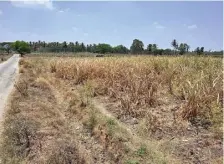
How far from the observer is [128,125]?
23.2 ft

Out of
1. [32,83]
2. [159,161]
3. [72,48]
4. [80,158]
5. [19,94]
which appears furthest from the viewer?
[72,48]

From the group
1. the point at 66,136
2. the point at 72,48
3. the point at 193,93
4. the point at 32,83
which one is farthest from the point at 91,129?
the point at 72,48

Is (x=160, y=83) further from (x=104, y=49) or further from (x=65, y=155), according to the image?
(x=104, y=49)

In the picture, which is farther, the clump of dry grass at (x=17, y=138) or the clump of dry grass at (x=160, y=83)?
the clump of dry grass at (x=160, y=83)

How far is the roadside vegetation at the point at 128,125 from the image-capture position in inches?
218

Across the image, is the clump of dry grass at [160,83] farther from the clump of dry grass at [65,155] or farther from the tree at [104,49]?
the tree at [104,49]

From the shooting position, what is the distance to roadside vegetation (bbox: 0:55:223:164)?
5.53 metres

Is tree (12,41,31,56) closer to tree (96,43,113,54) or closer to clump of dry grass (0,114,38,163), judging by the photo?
tree (96,43,113,54)

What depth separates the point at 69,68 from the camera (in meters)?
16.6

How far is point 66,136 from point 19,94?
5481 mm

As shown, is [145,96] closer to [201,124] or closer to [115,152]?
[201,124]

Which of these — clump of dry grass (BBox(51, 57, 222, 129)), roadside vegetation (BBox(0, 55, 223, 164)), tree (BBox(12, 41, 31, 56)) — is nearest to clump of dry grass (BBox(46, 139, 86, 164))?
roadside vegetation (BBox(0, 55, 223, 164))

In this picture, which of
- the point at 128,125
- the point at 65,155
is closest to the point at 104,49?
the point at 128,125

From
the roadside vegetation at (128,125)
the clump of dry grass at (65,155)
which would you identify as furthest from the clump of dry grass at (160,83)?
the clump of dry grass at (65,155)
